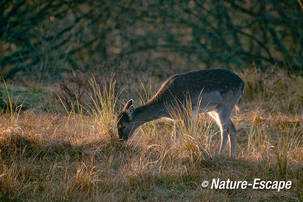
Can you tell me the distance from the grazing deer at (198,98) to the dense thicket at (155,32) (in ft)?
21.6

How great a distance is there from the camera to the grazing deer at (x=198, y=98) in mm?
6664

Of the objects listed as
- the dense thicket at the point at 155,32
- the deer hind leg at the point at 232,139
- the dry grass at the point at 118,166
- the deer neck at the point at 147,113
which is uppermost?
the dense thicket at the point at 155,32

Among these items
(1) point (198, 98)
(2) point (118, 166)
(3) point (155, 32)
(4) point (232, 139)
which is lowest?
(4) point (232, 139)

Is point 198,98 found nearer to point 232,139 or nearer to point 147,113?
A: point 147,113

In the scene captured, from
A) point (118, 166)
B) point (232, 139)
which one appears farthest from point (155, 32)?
point (118, 166)

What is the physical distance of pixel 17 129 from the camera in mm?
5473

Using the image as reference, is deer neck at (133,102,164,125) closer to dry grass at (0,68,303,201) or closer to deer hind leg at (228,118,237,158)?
dry grass at (0,68,303,201)

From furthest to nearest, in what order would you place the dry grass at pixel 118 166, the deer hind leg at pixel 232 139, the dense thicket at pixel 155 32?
the dense thicket at pixel 155 32
the deer hind leg at pixel 232 139
the dry grass at pixel 118 166

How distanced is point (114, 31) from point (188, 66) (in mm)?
3718

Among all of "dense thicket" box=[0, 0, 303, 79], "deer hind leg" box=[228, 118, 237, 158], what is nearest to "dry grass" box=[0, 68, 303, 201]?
"deer hind leg" box=[228, 118, 237, 158]

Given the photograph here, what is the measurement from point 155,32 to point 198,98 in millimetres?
10231

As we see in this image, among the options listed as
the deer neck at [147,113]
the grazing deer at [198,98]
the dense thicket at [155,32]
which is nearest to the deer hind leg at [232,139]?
the grazing deer at [198,98]

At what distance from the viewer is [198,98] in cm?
660

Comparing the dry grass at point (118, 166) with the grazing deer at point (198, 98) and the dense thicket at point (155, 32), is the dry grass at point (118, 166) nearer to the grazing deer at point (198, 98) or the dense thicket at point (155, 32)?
the grazing deer at point (198, 98)
